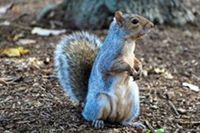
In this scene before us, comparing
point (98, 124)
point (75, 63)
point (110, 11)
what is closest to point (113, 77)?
point (98, 124)

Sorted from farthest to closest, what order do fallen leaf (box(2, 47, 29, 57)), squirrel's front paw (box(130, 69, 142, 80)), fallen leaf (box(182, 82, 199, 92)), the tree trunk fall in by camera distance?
the tree trunk < fallen leaf (box(2, 47, 29, 57)) < fallen leaf (box(182, 82, 199, 92)) < squirrel's front paw (box(130, 69, 142, 80))

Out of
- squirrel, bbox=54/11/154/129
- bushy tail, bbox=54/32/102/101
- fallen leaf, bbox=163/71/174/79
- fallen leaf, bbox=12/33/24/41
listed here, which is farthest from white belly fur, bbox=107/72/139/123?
fallen leaf, bbox=12/33/24/41

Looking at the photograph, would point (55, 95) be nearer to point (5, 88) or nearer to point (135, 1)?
point (5, 88)

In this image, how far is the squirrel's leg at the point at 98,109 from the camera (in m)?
2.84

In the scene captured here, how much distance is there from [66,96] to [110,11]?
1.98 meters

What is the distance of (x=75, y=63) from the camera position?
3146 millimetres

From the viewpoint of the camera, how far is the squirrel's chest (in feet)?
9.32

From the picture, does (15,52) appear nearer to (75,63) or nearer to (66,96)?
(66,96)

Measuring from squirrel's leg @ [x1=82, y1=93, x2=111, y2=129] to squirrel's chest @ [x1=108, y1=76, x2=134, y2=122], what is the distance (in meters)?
0.03

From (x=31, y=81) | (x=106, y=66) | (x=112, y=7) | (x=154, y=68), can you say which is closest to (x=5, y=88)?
(x=31, y=81)

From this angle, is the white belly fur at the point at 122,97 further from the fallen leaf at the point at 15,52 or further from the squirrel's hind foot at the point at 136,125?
the fallen leaf at the point at 15,52

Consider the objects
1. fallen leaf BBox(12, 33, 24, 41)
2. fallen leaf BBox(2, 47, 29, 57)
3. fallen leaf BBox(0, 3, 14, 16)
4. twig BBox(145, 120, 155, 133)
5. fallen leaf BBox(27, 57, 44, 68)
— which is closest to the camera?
twig BBox(145, 120, 155, 133)

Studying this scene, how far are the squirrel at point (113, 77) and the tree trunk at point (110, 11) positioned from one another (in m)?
2.12

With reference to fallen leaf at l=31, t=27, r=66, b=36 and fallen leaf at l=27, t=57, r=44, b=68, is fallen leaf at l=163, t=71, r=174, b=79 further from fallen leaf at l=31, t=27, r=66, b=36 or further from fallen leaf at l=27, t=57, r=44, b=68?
fallen leaf at l=31, t=27, r=66, b=36
